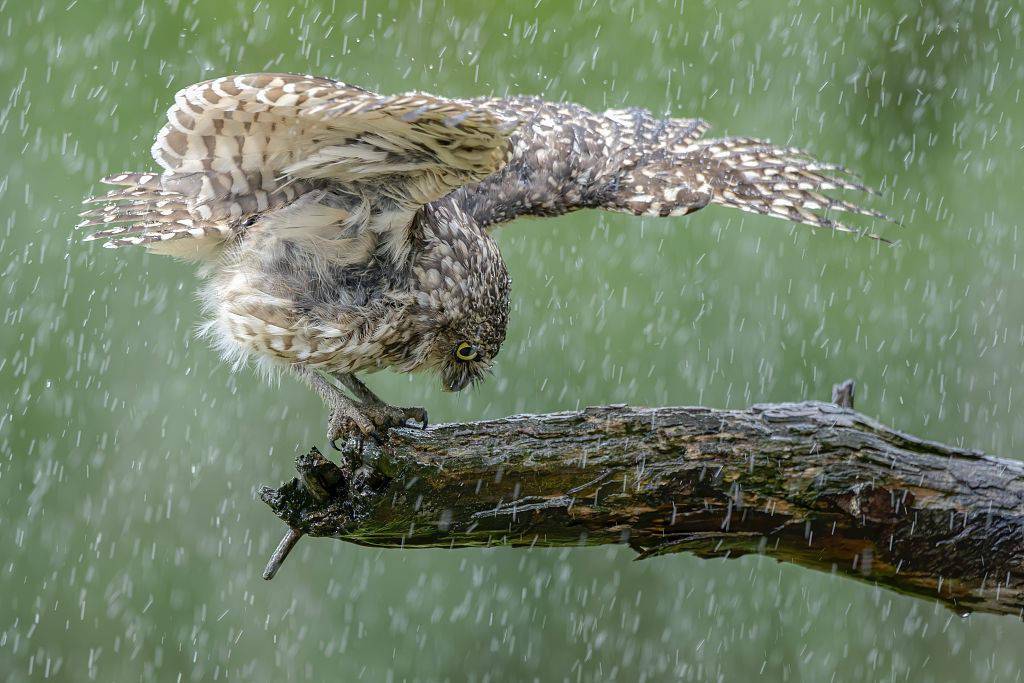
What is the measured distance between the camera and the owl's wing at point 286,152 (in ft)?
9.49

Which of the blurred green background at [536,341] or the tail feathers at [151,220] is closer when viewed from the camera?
the tail feathers at [151,220]

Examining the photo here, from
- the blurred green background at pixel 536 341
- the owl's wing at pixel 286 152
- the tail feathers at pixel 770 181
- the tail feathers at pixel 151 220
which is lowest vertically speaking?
the blurred green background at pixel 536 341

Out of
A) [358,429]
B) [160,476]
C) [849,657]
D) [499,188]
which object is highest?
[499,188]

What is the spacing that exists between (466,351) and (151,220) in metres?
1.18

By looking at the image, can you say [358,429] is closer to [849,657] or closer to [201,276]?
[201,276]

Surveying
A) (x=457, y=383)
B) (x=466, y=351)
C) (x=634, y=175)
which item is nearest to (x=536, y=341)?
(x=634, y=175)

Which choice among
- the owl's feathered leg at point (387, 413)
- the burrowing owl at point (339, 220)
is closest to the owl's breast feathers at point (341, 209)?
the burrowing owl at point (339, 220)

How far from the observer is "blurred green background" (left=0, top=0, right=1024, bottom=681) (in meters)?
6.79

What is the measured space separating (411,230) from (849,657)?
5143 millimetres

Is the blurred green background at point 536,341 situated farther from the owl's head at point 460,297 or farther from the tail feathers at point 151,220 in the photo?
the tail feathers at point 151,220

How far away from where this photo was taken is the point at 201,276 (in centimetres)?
395

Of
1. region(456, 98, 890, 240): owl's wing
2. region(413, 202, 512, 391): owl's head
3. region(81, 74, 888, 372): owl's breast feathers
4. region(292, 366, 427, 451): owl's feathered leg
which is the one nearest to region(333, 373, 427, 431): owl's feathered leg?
region(292, 366, 427, 451): owl's feathered leg

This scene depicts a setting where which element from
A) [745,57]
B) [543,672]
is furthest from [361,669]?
[745,57]

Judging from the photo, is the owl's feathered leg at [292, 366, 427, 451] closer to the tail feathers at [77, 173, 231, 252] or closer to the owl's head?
the owl's head
